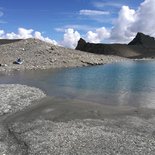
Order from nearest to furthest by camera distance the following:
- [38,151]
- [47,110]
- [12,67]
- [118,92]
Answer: [38,151]
[47,110]
[118,92]
[12,67]

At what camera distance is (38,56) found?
86.6 metres

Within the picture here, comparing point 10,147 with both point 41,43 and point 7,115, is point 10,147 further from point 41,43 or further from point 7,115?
point 41,43

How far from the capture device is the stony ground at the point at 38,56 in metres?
80.1

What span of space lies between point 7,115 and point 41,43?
7477cm

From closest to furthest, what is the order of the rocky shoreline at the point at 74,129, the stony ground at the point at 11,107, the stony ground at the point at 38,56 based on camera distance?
the rocky shoreline at the point at 74,129 → the stony ground at the point at 11,107 → the stony ground at the point at 38,56

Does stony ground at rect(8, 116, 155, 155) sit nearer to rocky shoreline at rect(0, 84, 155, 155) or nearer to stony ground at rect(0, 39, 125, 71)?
rocky shoreline at rect(0, 84, 155, 155)

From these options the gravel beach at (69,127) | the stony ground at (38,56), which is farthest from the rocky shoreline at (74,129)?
the stony ground at (38,56)

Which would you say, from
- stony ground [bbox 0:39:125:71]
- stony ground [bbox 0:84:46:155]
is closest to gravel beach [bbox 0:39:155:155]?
stony ground [bbox 0:84:46:155]

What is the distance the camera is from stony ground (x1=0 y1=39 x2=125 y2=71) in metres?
80.1

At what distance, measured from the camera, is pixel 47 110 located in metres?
26.1

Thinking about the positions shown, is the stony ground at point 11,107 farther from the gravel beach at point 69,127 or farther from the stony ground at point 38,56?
the stony ground at point 38,56

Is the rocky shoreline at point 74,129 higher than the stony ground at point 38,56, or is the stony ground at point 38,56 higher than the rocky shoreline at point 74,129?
the stony ground at point 38,56

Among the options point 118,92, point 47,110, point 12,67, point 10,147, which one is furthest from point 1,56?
point 10,147

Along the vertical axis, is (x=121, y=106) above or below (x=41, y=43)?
below
